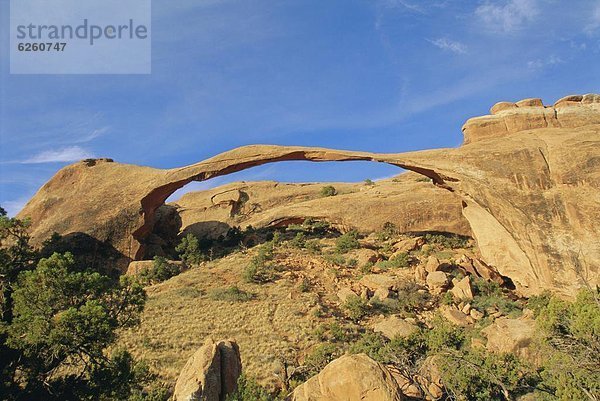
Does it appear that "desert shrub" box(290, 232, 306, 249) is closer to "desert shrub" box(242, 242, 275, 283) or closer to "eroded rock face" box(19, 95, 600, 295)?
"desert shrub" box(242, 242, 275, 283)

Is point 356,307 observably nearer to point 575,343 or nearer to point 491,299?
point 491,299

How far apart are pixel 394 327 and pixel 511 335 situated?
3.82 m

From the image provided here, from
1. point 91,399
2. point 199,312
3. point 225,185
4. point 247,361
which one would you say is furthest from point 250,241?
point 225,185

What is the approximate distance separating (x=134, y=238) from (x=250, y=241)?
27.0 feet

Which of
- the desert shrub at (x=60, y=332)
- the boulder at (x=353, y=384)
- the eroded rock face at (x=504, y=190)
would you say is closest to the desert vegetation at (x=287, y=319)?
the desert shrub at (x=60, y=332)

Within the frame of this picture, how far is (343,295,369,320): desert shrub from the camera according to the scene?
16922 mm

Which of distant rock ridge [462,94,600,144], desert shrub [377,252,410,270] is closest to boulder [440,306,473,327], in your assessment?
desert shrub [377,252,410,270]

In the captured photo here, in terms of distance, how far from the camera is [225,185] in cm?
5159

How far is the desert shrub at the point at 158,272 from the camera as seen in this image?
66.1 ft

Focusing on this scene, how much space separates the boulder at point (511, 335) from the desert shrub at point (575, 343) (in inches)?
142

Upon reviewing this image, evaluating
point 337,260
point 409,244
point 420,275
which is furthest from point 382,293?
point 409,244

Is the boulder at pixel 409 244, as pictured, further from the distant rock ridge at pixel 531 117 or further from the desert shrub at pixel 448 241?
the distant rock ridge at pixel 531 117

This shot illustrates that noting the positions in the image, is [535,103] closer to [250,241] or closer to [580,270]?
[580,270]

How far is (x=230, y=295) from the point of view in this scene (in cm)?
1889
